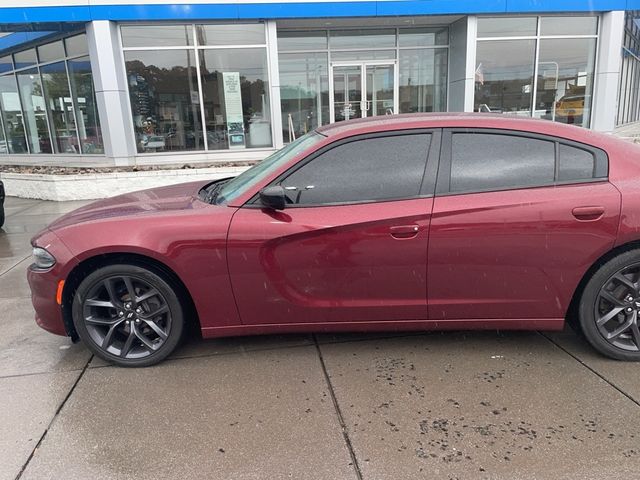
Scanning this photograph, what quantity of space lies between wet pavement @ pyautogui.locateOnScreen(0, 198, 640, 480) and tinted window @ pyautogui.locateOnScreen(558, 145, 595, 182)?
122 cm

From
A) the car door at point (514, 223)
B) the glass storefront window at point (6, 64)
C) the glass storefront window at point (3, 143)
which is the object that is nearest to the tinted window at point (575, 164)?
the car door at point (514, 223)

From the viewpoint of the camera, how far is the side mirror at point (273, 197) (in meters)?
3.03

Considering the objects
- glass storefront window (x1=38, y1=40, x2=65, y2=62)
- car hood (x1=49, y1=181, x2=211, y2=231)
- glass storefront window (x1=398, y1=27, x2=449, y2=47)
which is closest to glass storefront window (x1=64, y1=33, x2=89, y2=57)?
glass storefront window (x1=38, y1=40, x2=65, y2=62)

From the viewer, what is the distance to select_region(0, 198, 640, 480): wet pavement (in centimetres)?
241

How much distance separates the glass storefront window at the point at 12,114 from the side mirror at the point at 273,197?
15.8 meters

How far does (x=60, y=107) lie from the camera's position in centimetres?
1387

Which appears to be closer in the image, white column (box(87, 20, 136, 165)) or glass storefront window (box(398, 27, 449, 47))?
white column (box(87, 20, 136, 165))

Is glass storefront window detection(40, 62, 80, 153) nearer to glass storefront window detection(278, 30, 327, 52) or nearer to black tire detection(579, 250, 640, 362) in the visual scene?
glass storefront window detection(278, 30, 327, 52)

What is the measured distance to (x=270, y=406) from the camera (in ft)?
9.47

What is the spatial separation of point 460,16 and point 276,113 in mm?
5303

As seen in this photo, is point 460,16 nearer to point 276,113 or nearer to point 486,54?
point 486,54

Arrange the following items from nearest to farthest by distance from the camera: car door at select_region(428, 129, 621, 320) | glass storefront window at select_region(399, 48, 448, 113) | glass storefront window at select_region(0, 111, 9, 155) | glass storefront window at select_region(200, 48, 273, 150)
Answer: car door at select_region(428, 129, 621, 320) < glass storefront window at select_region(200, 48, 273, 150) < glass storefront window at select_region(399, 48, 448, 113) < glass storefront window at select_region(0, 111, 9, 155)

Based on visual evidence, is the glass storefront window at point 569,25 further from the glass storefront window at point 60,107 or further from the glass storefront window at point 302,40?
the glass storefront window at point 60,107

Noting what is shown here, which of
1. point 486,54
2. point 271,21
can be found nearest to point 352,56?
point 271,21
